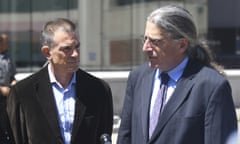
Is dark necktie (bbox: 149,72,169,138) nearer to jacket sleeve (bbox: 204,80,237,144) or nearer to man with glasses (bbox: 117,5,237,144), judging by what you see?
man with glasses (bbox: 117,5,237,144)

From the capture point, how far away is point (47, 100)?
3469 mm

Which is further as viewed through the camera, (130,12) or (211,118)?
(130,12)

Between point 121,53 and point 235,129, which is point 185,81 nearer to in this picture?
point 235,129

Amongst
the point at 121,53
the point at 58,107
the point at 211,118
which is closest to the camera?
the point at 211,118

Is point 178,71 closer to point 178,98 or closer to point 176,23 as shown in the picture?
point 178,98

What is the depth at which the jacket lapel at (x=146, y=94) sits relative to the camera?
3.00 m

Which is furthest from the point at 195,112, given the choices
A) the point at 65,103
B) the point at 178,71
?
the point at 65,103

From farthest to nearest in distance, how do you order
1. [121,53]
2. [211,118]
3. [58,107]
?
[121,53] → [58,107] → [211,118]

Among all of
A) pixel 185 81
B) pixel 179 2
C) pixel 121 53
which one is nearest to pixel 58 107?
pixel 185 81

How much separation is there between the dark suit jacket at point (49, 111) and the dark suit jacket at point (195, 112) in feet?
1.75

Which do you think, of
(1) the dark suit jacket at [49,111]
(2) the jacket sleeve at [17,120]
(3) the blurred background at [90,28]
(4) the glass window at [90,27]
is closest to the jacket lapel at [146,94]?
(1) the dark suit jacket at [49,111]

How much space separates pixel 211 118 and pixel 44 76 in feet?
3.66

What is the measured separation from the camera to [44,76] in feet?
11.6

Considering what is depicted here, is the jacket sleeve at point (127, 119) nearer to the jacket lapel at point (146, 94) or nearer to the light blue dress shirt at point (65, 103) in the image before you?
the jacket lapel at point (146, 94)
